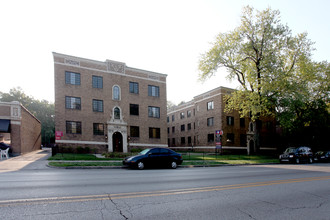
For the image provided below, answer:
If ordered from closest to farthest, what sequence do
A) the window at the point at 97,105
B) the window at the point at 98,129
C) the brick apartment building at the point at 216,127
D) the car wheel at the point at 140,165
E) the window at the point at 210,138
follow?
Answer: 1. the car wheel at the point at 140,165
2. the window at the point at 98,129
3. the window at the point at 97,105
4. the brick apartment building at the point at 216,127
5. the window at the point at 210,138

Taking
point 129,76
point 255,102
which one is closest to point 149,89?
point 129,76

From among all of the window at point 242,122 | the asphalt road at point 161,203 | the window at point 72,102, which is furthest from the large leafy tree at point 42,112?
the asphalt road at point 161,203

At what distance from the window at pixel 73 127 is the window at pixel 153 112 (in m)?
9.70

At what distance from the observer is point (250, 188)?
730 cm

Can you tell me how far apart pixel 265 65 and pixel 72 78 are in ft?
75.3

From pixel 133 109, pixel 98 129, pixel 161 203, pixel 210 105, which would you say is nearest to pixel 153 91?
pixel 133 109

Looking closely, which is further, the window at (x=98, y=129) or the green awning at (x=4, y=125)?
the window at (x=98, y=129)

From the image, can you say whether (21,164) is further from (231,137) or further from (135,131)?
(231,137)

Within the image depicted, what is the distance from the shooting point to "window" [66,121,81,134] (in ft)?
84.7

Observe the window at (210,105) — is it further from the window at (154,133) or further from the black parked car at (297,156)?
the black parked car at (297,156)

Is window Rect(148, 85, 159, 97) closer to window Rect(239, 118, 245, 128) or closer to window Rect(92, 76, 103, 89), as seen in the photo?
window Rect(92, 76, 103, 89)

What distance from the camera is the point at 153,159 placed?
14477 millimetres

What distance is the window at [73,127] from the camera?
84.7ft

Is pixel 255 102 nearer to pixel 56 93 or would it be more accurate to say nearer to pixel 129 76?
pixel 129 76
